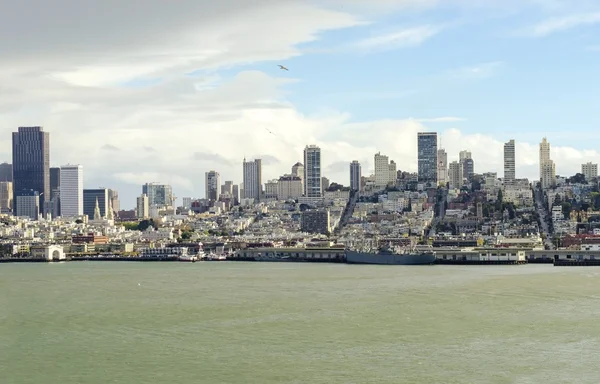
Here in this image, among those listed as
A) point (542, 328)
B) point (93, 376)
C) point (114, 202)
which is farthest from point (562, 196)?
point (114, 202)

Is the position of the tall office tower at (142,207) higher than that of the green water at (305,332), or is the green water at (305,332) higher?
the tall office tower at (142,207)

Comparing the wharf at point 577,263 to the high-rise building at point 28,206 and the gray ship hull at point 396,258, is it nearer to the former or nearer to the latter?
the gray ship hull at point 396,258

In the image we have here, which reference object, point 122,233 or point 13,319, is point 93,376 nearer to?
point 13,319

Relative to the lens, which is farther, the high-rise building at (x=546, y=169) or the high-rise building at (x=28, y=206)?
the high-rise building at (x=28, y=206)

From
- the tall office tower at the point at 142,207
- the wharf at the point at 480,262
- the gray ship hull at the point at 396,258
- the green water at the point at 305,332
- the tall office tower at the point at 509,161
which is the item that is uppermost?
the tall office tower at the point at 509,161

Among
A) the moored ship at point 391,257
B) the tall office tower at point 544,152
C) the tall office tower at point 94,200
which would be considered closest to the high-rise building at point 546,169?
the tall office tower at point 544,152

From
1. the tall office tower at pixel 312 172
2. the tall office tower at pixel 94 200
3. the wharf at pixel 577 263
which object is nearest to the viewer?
the wharf at pixel 577 263

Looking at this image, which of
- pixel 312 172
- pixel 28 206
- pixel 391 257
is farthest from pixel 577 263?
pixel 28 206

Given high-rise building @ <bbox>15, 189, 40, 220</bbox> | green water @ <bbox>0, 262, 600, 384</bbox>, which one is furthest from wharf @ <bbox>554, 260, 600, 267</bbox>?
high-rise building @ <bbox>15, 189, 40, 220</bbox>

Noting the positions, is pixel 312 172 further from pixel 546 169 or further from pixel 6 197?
pixel 6 197
